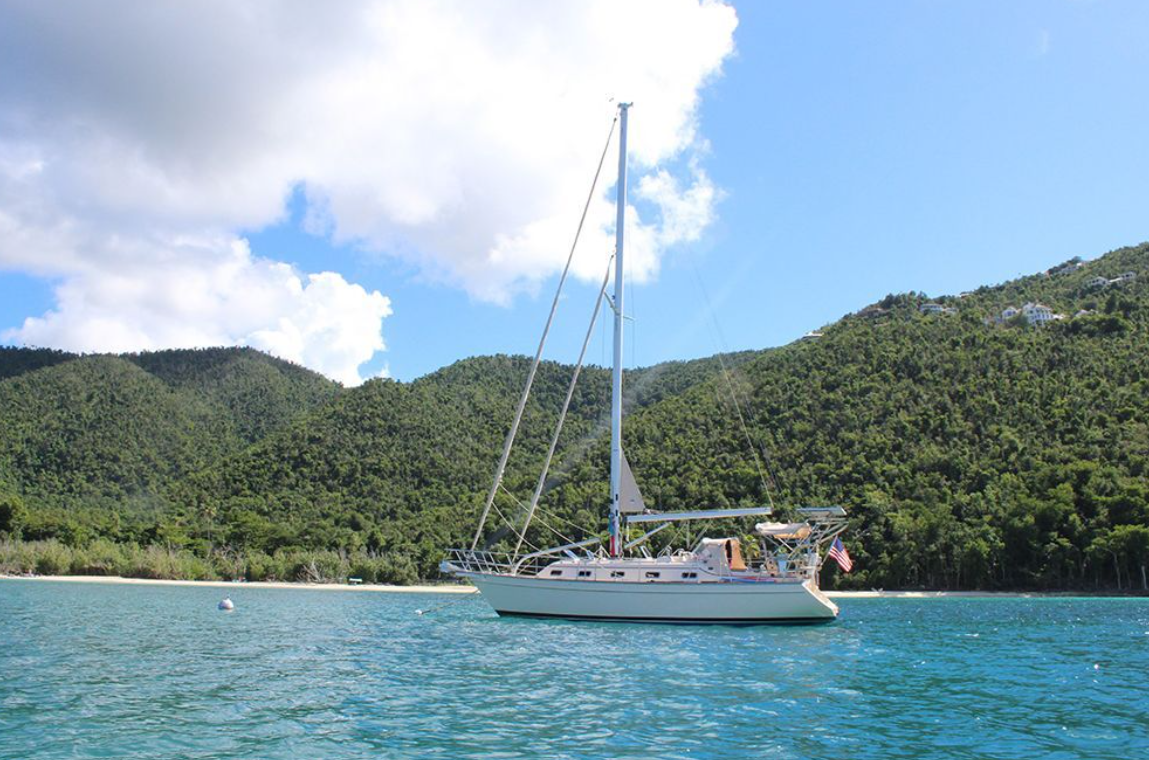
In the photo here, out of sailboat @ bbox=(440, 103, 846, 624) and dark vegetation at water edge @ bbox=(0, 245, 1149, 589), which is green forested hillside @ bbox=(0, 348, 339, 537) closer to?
dark vegetation at water edge @ bbox=(0, 245, 1149, 589)

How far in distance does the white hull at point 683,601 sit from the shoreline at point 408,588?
103 feet

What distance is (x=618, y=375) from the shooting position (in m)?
33.5

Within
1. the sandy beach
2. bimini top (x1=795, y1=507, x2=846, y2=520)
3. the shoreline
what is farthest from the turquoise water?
the sandy beach

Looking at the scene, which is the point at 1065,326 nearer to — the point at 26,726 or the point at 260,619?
the point at 260,619

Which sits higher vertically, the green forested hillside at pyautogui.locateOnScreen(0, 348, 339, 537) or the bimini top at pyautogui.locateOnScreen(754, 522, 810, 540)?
the green forested hillside at pyautogui.locateOnScreen(0, 348, 339, 537)

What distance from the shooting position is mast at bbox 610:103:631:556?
32.8m

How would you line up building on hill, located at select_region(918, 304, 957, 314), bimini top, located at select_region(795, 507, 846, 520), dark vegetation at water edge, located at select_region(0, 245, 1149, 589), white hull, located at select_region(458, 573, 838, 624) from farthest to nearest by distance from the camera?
building on hill, located at select_region(918, 304, 957, 314), dark vegetation at water edge, located at select_region(0, 245, 1149, 589), bimini top, located at select_region(795, 507, 846, 520), white hull, located at select_region(458, 573, 838, 624)

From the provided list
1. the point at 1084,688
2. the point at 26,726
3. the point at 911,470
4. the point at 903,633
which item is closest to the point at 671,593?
the point at 903,633

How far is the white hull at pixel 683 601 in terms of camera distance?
30.3 metres

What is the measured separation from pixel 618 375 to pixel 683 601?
926 centimetres

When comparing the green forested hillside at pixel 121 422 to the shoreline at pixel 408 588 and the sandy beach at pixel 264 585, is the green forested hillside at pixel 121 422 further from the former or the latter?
the shoreline at pixel 408 588

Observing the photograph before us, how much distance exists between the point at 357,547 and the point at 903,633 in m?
65.0

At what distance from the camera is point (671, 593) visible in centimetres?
3047

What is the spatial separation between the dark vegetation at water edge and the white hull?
17685 millimetres
